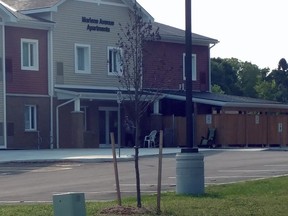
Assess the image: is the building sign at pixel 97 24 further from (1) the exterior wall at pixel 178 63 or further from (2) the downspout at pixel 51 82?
(1) the exterior wall at pixel 178 63

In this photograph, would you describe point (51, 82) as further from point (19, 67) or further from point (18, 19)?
point (18, 19)

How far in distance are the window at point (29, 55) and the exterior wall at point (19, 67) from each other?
0.22 meters

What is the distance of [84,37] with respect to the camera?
168 ft

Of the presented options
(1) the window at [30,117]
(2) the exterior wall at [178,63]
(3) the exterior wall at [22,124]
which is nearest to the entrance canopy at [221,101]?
(2) the exterior wall at [178,63]

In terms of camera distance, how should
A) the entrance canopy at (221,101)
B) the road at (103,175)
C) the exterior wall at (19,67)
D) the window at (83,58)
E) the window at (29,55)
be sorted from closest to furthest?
1. the road at (103,175)
2. the exterior wall at (19,67)
3. the window at (29,55)
4. the window at (83,58)
5. the entrance canopy at (221,101)

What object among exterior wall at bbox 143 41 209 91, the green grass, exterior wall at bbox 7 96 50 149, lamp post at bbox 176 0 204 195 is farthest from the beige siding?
lamp post at bbox 176 0 204 195

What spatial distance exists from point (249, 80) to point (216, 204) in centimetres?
8445

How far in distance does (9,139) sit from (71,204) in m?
35.0

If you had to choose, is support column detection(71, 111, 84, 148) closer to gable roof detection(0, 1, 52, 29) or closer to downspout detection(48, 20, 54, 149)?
downspout detection(48, 20, 54, 149)

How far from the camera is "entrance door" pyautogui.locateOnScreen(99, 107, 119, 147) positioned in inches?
2087

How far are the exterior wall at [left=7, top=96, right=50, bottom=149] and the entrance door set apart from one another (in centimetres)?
474

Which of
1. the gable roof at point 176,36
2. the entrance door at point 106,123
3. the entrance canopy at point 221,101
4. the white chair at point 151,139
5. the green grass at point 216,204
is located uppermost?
the gable roof at point 176,36

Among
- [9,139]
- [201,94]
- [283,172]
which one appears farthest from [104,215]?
[201,94]

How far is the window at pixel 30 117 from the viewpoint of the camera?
4830cm
